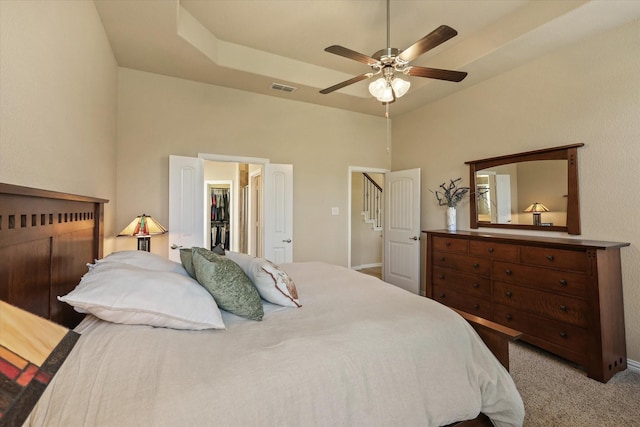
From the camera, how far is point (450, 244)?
347cm

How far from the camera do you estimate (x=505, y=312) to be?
9.36 feet

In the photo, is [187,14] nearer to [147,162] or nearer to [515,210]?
[147,162]

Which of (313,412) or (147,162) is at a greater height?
(147,162)

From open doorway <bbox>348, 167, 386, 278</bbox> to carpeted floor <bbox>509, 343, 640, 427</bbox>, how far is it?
161 inches

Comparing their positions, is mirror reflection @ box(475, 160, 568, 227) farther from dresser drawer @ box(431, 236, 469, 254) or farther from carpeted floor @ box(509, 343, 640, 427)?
carpeted floor @ box(509, 343, 640, 427)

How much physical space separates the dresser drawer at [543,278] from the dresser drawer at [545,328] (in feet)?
0.90

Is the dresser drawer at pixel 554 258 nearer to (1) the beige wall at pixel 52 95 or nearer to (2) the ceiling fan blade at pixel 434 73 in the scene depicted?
(2) the ceiling fan blade at pixel 434 73

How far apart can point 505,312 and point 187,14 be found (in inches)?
164

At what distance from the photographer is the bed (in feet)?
2.83

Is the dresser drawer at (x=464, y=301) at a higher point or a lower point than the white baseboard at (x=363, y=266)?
higher

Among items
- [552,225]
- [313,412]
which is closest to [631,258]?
[552,225]

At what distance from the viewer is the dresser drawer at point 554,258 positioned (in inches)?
92.0

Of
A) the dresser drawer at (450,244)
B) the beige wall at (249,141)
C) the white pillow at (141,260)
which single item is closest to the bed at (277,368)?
the white pillow at (141,260)

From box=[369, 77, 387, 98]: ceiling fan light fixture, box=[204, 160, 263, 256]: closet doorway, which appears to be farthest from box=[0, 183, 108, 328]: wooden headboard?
box=[204, 160, 263, 256]: closet doorway
